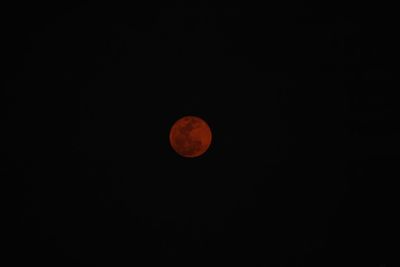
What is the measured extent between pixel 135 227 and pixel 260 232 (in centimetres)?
371

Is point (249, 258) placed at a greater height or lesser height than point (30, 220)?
lesser

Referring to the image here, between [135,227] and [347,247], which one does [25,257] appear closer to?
[135,227]

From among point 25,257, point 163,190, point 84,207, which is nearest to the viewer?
point 25,257

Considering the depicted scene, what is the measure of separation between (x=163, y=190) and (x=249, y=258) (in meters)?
3.19

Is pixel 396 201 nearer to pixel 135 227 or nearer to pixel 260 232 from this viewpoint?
pixel 260 232

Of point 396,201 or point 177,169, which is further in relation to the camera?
point 177,169

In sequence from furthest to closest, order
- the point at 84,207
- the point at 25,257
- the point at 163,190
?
the point at 163,190, the point at 84,207, the point at 25,257

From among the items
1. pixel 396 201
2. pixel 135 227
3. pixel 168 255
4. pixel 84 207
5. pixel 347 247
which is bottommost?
pixel 347 247

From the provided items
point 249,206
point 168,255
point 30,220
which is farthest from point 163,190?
point 30,220

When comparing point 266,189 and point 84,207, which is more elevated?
point 84,207

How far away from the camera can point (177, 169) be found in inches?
381

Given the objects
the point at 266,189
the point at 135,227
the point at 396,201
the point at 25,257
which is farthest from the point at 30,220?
the point at 396,201

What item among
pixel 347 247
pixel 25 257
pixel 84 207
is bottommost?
pixel 347 247

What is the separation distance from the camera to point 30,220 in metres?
8.38
